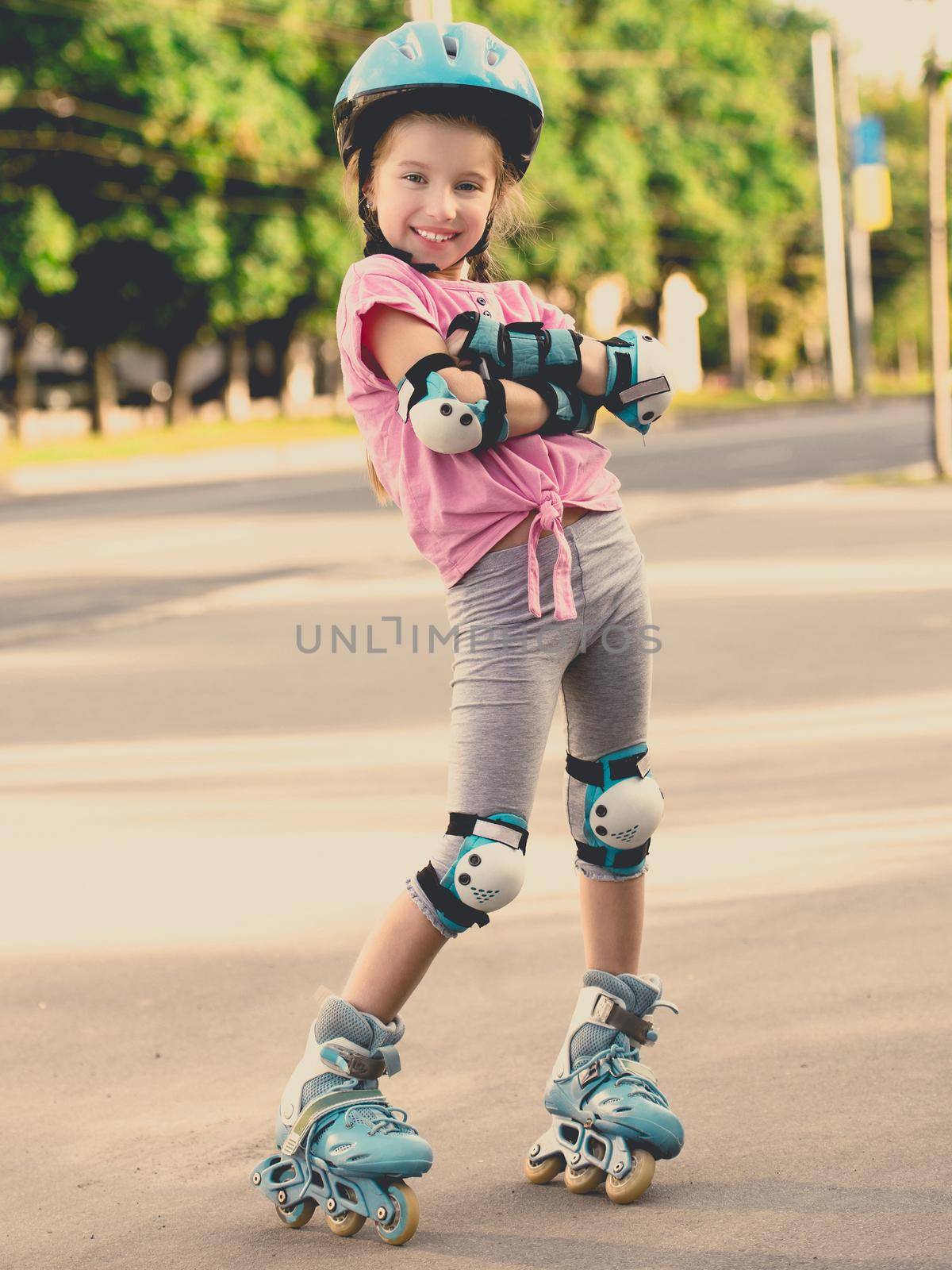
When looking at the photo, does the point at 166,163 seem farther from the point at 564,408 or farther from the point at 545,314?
the point at 564,408

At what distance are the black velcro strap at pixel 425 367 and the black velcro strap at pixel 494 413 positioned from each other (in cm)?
6

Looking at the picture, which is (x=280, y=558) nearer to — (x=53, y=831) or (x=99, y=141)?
(x=53, y=831)

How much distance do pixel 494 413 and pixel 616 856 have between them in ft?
2.36

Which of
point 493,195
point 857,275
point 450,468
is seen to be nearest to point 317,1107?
point 450,468

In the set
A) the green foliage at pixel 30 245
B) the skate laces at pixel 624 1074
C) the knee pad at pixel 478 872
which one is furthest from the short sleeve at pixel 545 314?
the green foliage at pixel 30 245

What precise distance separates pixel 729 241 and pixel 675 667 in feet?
156

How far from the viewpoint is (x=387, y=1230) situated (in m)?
2.67

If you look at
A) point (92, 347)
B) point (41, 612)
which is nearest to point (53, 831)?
point (41, 612)

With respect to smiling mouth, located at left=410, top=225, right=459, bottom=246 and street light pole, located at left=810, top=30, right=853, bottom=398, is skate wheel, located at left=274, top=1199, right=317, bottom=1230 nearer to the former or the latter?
smiling mouth, located at left=410, top=225, right=459, bottom=246

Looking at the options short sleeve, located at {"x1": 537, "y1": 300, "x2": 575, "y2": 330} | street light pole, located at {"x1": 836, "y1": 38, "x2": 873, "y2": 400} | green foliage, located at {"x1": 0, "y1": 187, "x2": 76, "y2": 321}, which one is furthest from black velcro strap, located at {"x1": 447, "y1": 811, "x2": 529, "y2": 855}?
street light pole, located at {"x1": 836, "y1": 38, "x2": 873, "y2": 400}

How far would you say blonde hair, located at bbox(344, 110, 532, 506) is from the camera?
282 centimetres

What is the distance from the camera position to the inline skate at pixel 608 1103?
2.82 m

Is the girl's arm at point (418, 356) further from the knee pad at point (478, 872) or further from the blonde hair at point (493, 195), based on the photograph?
the knee pad at point (478, 872)

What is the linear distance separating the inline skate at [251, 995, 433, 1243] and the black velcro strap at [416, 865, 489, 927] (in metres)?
0.19
